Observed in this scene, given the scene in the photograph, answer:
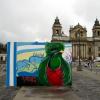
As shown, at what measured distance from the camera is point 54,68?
23359mm

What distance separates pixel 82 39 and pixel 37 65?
433 ft

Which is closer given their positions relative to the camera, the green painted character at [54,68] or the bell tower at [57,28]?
the green painted character at [54,68]

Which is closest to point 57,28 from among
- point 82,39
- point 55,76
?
point 82,39

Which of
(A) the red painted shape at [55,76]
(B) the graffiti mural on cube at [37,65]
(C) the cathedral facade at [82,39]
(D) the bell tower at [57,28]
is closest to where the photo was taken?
(B) the graffiti mural on cube at [37,65]

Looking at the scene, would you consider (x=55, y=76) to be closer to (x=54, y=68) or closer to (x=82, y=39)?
(x=54, y=68)

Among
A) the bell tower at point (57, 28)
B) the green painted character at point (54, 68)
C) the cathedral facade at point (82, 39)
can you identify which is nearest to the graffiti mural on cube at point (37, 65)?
the green painted character at point (54, 68)

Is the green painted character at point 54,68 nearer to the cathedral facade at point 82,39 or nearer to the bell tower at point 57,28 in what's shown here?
the cathedral facade at point 82,39

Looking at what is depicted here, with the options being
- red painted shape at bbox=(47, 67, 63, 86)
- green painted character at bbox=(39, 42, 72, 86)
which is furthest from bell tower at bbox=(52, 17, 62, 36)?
red painted shape at bbox=(47, 67, 63, 86)

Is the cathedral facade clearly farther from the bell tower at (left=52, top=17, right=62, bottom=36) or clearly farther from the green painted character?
the green painted character

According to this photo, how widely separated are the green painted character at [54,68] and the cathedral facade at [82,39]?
124342mm

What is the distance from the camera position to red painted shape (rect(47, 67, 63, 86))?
2331cm

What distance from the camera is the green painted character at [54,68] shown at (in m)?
23.2

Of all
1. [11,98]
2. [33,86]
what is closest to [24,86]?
[33,86]

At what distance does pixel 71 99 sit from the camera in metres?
16.3
